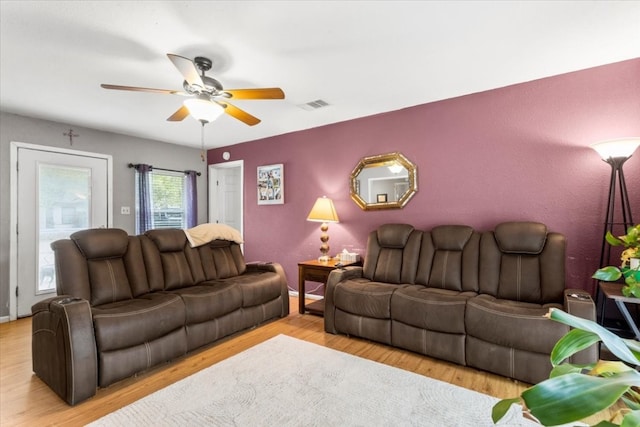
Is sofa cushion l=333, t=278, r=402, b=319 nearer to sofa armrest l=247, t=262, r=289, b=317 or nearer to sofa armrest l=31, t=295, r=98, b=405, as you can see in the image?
sofa armrest l=247, t=262, r=289, b=317

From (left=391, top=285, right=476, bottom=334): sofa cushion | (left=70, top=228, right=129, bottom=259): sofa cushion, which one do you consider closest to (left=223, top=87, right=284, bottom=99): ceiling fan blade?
(left=70, top=228, right=129, bottom=259): sofa cushion

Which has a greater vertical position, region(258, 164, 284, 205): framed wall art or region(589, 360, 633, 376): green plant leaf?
region(258, 164, 284, 205): framed wall art

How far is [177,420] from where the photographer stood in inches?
71.2

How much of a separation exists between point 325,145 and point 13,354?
386cm

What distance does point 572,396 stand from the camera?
489mm

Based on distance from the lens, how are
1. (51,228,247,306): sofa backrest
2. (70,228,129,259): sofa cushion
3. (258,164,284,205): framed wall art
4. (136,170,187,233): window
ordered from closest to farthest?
(51,228,247,306): sofa backrest, (70,228,129,259): sofa cushion, (258,164,284,205): framed wall art, (136,170,187,233): window

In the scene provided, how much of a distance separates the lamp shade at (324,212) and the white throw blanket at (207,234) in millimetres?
1001

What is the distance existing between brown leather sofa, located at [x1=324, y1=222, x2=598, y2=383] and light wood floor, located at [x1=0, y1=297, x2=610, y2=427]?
101 millimetres

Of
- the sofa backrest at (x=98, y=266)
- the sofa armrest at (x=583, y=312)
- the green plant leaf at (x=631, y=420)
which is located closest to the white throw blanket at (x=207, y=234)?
the sofa backrest at (x=98, y=266)

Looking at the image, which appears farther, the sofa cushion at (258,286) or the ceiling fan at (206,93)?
the sofa cushion at (258,286)

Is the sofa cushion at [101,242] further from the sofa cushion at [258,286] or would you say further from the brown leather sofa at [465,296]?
the brown leather sofa at [465,296]

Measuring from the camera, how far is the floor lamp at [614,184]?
7.39ft

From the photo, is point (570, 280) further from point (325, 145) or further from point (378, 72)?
point (325, 145)

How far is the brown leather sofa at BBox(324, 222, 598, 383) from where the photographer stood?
84.5 inches
